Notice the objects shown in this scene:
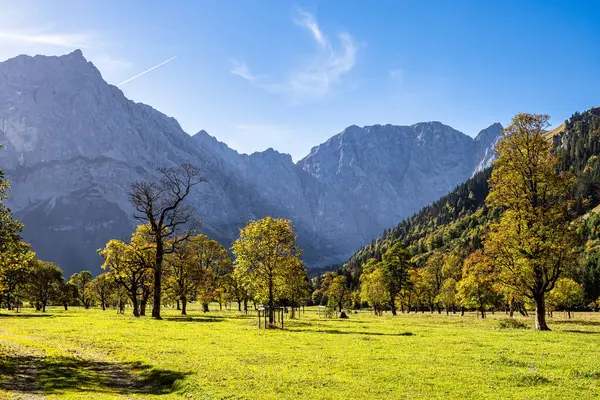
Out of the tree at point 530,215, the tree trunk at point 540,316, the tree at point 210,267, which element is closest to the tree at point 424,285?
the tree at point 210,267

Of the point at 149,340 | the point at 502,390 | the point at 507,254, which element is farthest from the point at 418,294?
the point at 502,390

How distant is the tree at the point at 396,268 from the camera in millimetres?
110250

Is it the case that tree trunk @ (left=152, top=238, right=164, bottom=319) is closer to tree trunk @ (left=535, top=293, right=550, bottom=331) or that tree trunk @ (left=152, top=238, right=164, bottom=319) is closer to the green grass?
the green grass

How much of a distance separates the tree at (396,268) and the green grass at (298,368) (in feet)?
243

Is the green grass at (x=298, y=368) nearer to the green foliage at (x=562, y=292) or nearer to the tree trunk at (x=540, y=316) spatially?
the tree trunk at (x=540, y=316)

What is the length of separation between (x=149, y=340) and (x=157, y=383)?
1446cm

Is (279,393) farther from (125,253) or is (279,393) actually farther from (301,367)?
(125,253)

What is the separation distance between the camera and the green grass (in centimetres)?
1855

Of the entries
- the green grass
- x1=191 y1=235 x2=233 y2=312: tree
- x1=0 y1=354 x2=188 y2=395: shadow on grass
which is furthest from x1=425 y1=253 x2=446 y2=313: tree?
x1=0 y1=354 x2=188 y2=395: shadow on grass

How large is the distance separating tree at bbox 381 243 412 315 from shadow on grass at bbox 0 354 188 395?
91.8 m

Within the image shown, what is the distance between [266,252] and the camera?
55.2 m

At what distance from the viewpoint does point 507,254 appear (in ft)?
153

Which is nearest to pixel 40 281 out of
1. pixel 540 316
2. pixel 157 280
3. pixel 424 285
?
pixel 157 280

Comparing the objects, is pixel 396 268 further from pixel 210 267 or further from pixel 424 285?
pixel 210 267
